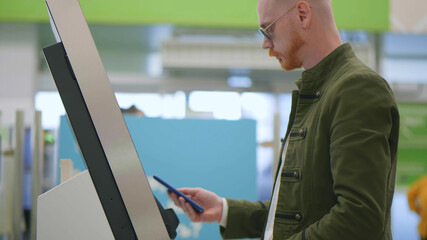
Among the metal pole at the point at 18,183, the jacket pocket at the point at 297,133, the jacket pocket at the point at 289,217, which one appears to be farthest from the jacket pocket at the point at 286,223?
the metal pole at the point at 18,183

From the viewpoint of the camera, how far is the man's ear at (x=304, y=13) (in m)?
0.95

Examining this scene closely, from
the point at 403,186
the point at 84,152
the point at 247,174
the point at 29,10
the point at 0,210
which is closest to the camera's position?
the point at 84,152

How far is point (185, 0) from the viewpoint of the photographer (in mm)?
3721

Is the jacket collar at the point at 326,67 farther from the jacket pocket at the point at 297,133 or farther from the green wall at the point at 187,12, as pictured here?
the green wall at the point at 187,12

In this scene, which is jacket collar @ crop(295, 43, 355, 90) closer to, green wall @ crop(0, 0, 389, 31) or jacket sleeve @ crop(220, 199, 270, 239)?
jacket sleeve @ crop(220, 199, 270, 239)

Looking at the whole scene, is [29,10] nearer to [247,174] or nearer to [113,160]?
[247,174]

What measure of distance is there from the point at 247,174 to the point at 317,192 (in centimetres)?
146

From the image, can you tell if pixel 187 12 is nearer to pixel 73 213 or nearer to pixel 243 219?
pixel 243 219

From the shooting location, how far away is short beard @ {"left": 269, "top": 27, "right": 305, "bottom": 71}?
98 centimetres

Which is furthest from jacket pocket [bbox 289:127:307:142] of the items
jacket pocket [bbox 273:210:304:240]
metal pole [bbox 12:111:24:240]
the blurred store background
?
the blurred store background

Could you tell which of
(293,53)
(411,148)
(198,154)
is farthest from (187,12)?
(293,53)

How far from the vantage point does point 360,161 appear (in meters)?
0.77

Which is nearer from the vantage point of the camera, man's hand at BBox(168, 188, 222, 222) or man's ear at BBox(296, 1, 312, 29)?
man's ear at BBox(296, 1, 312, 29)

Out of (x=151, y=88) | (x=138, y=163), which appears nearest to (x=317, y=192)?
(x=138, y=163)
